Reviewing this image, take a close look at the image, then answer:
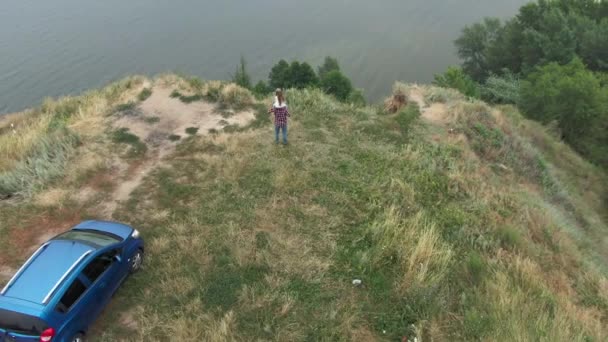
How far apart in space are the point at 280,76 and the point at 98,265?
2995cm

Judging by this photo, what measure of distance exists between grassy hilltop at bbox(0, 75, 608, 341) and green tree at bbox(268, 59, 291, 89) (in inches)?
709

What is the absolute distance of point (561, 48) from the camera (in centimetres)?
4116

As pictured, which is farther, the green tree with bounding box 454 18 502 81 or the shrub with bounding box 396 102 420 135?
the green tree with bounding box 454 18 502 81

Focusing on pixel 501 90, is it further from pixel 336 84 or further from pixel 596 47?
pixel 336 84

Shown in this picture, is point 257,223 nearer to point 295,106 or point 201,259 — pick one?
point 201,259

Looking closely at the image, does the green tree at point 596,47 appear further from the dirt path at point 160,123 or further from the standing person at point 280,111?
the standing person at point 280,111

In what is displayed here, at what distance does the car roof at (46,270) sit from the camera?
7.15 meters

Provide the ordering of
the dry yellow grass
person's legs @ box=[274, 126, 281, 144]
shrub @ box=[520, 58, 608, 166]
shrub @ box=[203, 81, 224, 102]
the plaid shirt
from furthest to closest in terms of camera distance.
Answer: shrub @ box=[520, 58, 608, 166]
shrub @ box=[203, 81, 224, 102]
person's legs @ box=[274, 126, 281, 144]
the plaid shirt
the dry yellow grass

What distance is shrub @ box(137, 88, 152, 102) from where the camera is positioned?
1742 centimetres

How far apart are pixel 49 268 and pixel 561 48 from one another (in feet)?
151

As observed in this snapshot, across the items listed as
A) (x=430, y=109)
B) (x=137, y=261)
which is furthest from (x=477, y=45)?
(x=137, y=261)

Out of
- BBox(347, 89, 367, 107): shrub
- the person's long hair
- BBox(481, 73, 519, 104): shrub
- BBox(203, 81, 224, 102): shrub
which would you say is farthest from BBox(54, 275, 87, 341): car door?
BBox(481, 73, 519, 104): shrub

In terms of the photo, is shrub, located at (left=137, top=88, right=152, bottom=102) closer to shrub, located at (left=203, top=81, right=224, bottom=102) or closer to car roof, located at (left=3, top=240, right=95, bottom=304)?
shrub, located at (left=203, top=81, right=224, bottom=102)

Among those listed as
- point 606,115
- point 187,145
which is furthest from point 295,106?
point 606,115
